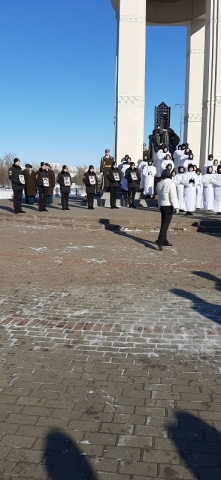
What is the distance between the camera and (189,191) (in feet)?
54.3

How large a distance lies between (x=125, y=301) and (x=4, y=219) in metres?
9.86

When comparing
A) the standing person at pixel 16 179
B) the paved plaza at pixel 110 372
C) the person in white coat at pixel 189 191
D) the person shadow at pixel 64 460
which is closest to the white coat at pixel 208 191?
the person in white coat at pixel 189 191

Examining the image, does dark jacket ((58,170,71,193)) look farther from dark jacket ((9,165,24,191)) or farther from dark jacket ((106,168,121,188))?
dark jacket ((9,165,24,191))

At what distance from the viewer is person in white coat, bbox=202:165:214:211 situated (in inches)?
659

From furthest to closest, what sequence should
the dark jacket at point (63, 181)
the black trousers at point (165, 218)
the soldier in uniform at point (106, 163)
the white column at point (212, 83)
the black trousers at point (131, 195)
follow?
the soldier in uniform at point (106, 163), the white column at point (212, 83), the black trousers at point (131, 195), the dark jacket at point (63, 181), the black trousers at point (165, 218)

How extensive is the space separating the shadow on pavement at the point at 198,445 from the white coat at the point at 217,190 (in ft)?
44.8

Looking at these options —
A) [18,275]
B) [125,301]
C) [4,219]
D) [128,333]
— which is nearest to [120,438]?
[128,333]

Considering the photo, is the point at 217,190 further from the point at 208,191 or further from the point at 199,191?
the point at 199,191

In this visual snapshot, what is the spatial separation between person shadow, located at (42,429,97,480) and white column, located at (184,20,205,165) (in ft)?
80.7

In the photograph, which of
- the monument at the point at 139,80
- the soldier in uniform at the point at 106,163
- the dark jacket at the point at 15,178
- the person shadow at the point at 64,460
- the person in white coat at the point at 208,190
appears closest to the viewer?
the person shadow at the point at 64,460

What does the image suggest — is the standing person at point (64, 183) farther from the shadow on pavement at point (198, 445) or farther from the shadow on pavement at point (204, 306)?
the shadow on pavement at point (198, 445)

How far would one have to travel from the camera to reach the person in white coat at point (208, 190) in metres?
16.7

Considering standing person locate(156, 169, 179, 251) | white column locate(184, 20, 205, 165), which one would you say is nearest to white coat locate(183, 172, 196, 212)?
standing person locate(156, 169, 179, 251)

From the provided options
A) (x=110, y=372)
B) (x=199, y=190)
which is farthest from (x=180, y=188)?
(x=110, y=372)
